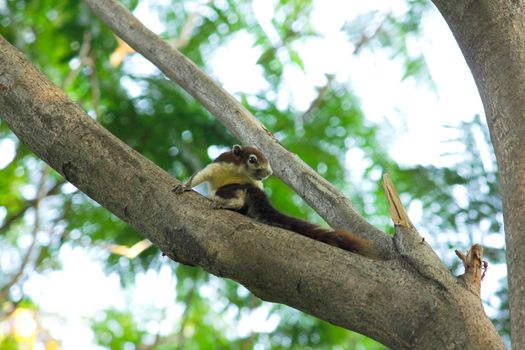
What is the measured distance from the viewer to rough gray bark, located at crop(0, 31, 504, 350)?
294 cm

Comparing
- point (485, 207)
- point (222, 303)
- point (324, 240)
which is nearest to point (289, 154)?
point (324, 240)

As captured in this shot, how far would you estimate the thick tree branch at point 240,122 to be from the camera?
4023 millimetres

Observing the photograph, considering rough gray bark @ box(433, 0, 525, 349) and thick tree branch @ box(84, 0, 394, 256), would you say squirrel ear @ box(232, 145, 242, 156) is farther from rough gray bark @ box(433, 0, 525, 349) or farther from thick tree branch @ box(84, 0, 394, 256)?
rough gray bark @ box(433, 0, 525, 349)

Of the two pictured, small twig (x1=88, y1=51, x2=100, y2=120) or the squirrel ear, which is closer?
the squirrel ear

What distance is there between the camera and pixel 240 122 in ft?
15.6

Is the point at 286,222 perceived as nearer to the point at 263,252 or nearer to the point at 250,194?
the point at 250,194

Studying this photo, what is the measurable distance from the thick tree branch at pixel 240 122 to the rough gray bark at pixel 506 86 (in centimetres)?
67

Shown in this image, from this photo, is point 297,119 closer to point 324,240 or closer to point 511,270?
point 324,240

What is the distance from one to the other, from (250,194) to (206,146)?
9.98 feet

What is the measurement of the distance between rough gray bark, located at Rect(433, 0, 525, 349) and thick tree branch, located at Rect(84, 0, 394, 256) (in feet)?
2.20

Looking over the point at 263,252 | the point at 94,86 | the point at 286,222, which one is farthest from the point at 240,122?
the point at 94,86

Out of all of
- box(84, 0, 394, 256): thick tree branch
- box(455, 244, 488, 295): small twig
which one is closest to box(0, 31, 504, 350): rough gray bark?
box(455, 244, 488, 295): small twig

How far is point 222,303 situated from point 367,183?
2.12 m

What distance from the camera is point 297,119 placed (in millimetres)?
8586
